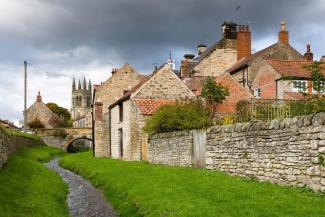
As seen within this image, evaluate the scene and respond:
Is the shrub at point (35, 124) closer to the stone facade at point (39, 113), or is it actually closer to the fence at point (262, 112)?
the stone facade at point (39, 113)

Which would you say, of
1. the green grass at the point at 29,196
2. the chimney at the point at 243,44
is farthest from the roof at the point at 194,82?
the green grass at the point at 29,196

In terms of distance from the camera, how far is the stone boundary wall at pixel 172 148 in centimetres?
2414

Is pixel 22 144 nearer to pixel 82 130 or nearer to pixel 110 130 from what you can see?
pixel 110 130

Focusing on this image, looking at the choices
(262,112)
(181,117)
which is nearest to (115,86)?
(181,117)

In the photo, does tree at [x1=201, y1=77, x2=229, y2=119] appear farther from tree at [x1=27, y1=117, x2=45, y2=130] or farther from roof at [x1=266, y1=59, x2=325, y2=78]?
tree at [x1=27, y1=117, x2=45, y2=130]

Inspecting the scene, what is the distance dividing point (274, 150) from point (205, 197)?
337 centimetres

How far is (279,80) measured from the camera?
40156mm

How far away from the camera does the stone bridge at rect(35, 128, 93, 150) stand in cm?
7350

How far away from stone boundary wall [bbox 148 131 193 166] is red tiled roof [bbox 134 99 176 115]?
110 inches

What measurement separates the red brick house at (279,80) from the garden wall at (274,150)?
63.1 feet

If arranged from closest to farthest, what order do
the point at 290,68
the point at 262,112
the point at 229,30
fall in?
the point at 262,112
the point at 290,68
the point at 229,30

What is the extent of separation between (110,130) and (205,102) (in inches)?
441

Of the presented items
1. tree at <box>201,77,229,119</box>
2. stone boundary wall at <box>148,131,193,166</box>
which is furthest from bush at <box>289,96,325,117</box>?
tree at <box>201,77,229,119</box>

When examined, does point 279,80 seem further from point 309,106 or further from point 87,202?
point 87,202
